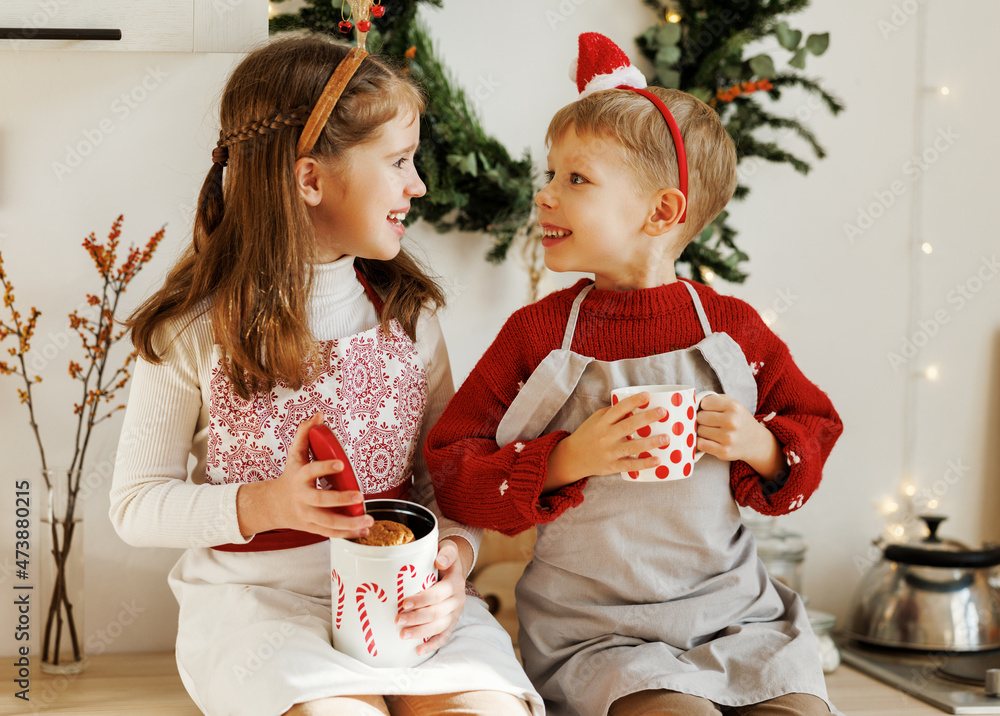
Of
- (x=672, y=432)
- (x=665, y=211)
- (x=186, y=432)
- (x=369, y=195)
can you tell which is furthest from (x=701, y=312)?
(x=186, y=432)

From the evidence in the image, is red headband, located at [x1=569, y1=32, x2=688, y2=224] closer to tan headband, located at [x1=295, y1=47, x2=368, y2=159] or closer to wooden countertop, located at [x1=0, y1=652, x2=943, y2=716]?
tan headband, located at [x1=295, y1=47, x2=368, y2=159]

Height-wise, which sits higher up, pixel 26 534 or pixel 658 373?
pixel 658 373

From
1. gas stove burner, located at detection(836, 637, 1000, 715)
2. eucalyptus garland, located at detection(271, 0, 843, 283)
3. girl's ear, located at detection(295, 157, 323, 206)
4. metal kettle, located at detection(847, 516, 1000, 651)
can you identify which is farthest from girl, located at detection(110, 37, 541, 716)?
metal kettle, located at detection(847, 516, 1000, 651)

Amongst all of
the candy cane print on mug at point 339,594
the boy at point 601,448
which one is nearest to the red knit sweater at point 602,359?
the boy at point 601,448

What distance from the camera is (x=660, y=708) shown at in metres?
0.97

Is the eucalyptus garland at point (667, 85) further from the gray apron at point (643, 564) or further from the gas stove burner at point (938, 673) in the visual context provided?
the gas stove burner at point (938, 673)

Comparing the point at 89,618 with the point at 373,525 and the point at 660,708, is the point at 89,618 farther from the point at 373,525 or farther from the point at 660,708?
the point at 660,708

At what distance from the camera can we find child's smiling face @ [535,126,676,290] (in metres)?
1.14

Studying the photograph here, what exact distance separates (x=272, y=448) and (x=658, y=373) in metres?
0.51

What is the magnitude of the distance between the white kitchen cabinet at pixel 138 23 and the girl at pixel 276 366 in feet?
0.47

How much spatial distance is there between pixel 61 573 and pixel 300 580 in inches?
17.1

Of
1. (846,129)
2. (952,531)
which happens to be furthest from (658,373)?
(952,531)

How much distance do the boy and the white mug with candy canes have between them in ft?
0.56


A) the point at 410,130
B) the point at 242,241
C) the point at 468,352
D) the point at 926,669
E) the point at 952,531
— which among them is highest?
the point at 410,130
